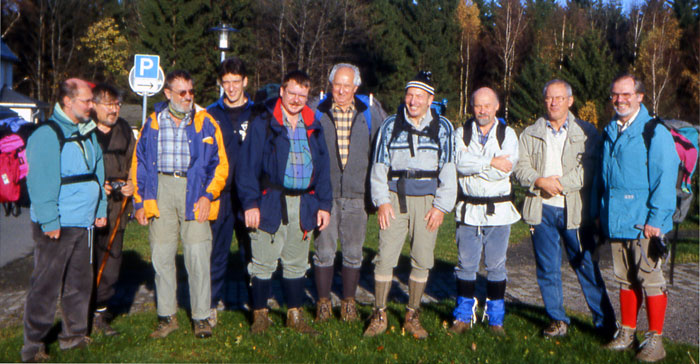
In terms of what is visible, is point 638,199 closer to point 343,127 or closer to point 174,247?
point 343,127

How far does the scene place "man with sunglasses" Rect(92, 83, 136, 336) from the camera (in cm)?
541

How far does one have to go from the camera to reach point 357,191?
18.7 ft

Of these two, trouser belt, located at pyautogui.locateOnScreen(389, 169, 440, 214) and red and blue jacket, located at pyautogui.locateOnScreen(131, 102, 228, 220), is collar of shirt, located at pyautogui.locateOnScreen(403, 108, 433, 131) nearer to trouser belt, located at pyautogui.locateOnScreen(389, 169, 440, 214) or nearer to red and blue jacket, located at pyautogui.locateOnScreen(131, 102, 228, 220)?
trouser belt, located at pyautogui.locateOnScreen(389, 169, 440, 214)

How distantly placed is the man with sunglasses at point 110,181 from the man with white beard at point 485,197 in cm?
290

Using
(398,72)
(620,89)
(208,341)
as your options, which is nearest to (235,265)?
(208,341)

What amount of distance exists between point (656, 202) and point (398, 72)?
41.4 metres

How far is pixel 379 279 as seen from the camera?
221 inches

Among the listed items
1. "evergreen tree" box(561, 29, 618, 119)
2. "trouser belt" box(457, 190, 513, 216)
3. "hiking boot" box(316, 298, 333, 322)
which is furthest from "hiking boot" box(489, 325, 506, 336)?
"evergreen tree" box(561, 29, 618, 119)

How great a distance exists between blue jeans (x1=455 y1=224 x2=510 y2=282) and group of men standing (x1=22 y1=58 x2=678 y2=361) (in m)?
0.01

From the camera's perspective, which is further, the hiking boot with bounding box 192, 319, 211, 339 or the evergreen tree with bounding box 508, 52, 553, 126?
the evergreen tree with bounding box 508, 52, 553, 126

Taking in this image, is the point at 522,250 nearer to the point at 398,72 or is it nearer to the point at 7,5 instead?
the point at 398,72

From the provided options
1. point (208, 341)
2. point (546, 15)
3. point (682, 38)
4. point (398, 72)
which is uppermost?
point (546, 15)

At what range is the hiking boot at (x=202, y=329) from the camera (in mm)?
5418

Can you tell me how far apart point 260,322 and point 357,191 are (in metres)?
1.43
